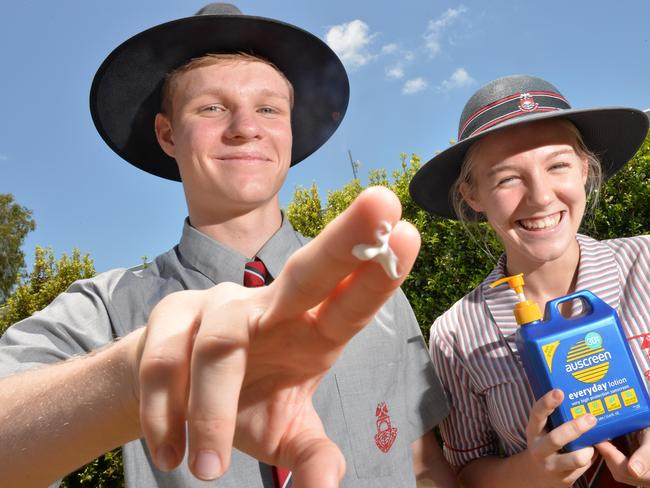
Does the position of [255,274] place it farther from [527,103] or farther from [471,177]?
[527,103]

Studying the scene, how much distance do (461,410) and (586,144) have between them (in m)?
1.09

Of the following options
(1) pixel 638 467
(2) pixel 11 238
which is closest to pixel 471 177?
(1) pixel 638 467

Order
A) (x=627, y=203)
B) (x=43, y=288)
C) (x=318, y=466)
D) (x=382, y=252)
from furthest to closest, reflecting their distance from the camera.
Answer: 1. (x=43, y=288)
2. (x=627, y=203)
3. (x=318, y=466)
4. (x=382, y=252)

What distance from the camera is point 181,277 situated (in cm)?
161

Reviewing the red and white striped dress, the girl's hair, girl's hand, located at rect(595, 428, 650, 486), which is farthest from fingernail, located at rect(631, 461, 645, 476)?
the girl's hair

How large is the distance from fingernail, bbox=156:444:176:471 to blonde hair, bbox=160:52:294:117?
4.47ft

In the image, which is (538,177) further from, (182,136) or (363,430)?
(182,136)

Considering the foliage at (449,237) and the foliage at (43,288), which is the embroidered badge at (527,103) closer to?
the foliage at (449,237)

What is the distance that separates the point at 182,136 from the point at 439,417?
3.94ft

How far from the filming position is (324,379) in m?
1.51

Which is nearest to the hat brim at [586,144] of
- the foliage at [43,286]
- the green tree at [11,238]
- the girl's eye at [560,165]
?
the girl's eye at [560,165]

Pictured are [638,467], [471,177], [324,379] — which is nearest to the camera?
[638,467]

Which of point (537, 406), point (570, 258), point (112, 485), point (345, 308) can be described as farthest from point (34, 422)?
point (112, 485)

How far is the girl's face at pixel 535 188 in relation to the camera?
1.69m
